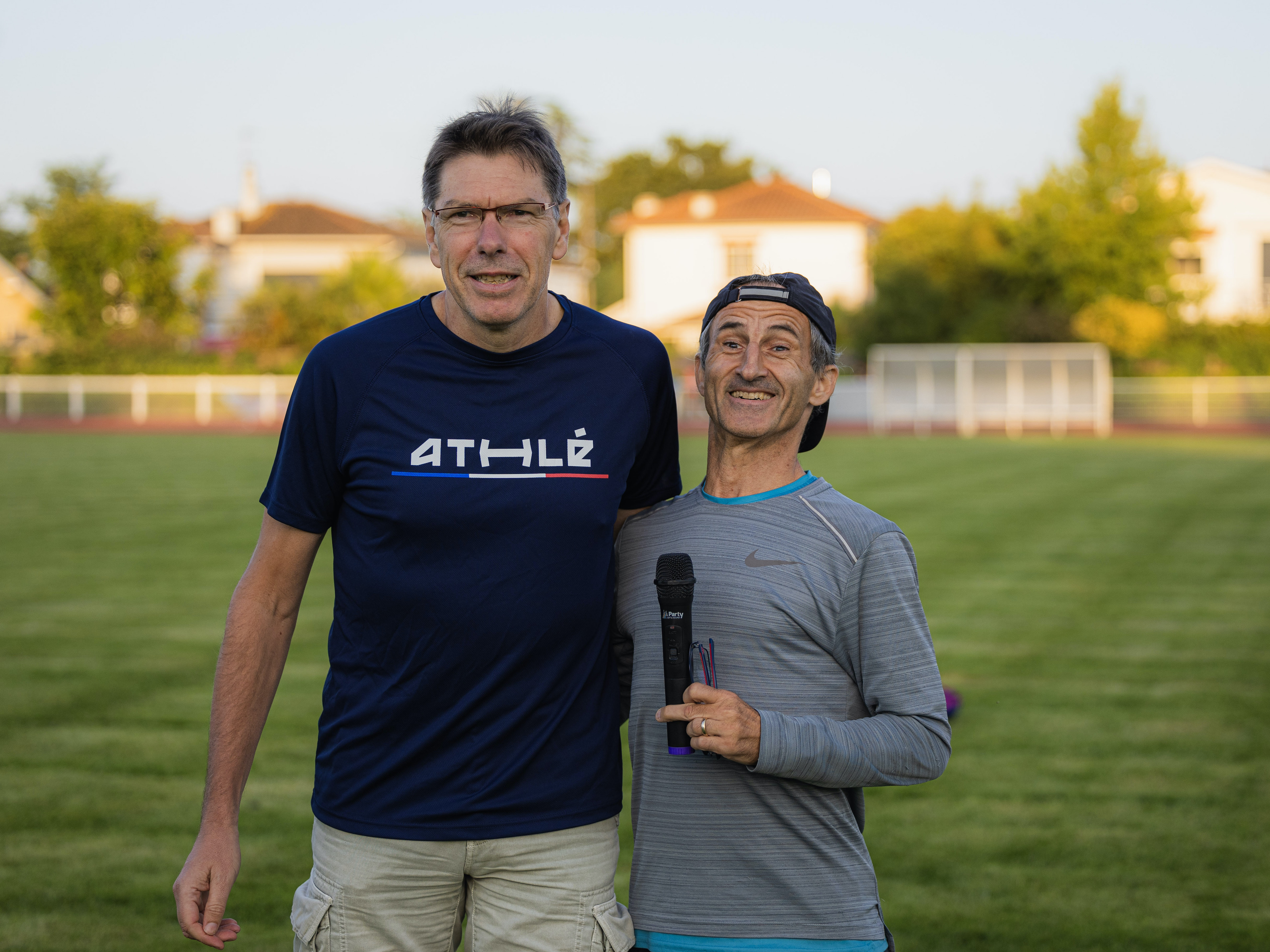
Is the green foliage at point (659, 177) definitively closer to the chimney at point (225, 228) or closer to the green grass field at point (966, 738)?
the chimney at point (225, 228)

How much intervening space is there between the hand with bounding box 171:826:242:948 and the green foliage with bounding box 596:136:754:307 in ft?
241

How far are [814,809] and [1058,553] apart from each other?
1180cm

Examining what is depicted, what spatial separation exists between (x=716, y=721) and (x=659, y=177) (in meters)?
76.7

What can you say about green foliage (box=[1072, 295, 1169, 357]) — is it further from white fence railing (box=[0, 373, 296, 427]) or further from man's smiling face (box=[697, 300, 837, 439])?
man's smiling face (box=[697, 300, 837, 439])

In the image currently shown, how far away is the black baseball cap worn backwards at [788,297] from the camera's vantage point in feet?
8.46

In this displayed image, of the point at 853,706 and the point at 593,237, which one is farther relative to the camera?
the point at 593,237

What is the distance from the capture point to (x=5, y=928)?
4.61m

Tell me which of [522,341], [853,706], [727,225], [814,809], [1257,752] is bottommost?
[1257,752]

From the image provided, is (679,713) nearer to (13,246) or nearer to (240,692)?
(240,692)

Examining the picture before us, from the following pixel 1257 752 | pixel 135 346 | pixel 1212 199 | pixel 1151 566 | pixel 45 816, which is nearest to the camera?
pixel 45 816

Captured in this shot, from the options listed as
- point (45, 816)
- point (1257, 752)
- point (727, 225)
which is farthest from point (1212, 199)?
point (45, 816)

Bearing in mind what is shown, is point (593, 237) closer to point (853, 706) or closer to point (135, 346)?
point (135, 346)

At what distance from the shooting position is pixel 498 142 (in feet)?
8.30

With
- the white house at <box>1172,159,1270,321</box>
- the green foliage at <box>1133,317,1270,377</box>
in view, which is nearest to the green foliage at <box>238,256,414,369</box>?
the green foliage at <box>1133,317,1270,377</box>
